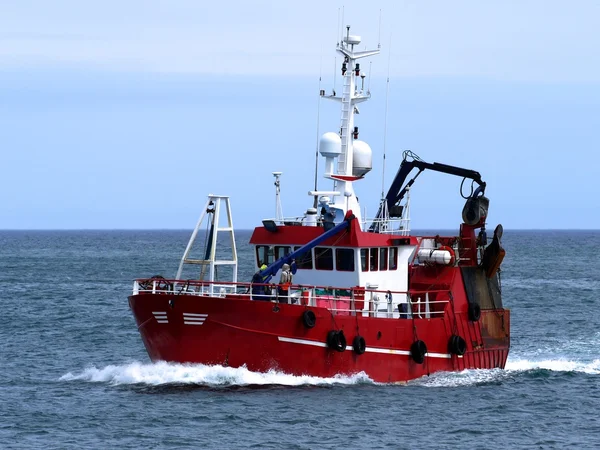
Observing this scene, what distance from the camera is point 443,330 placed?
34.1m

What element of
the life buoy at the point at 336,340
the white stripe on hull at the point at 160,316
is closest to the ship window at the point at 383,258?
the life buoy at the point at 336,340

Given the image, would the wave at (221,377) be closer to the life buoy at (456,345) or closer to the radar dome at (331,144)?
the life buoy at (456,345)

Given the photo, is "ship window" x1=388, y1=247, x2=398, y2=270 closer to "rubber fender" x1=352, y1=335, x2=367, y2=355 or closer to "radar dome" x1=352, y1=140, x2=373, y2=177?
"radar dome" x1=352, y1=140, x2=373, y2=177

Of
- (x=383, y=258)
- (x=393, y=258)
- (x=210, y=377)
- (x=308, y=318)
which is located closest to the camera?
(x=308, y=318)

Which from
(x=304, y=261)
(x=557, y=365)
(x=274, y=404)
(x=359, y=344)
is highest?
(x=304, y=261)

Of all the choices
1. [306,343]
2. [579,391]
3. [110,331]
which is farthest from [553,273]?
[306,343]

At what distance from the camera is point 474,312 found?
35.4m

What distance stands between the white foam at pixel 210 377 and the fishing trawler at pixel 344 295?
0.22m

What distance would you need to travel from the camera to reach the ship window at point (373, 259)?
33406mm

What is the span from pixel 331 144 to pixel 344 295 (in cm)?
471

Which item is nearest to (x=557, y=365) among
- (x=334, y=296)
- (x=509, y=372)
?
(x=509, y=372)

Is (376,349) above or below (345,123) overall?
below

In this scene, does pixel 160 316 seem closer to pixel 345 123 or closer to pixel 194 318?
pixel 194 318

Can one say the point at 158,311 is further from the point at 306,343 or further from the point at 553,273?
the point at 553,273
